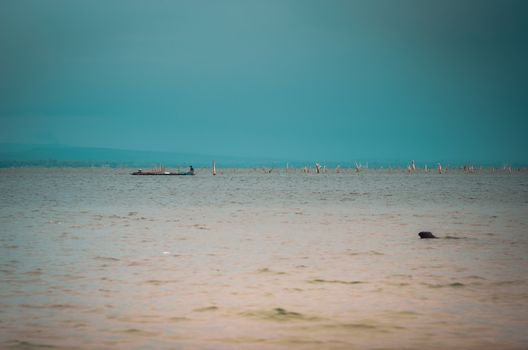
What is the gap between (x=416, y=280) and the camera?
1575 centimetres

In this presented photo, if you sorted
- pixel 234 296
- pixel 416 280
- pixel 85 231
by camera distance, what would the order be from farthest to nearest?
pixel 85 231 < pixel 416 280 < pixel 234 296

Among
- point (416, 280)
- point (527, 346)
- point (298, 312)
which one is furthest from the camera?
point (416, 280)

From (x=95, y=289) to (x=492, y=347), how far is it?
28.1 ft

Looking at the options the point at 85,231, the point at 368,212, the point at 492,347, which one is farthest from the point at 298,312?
the point at 368,212

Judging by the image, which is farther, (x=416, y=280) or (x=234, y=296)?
(x=416, y=280)

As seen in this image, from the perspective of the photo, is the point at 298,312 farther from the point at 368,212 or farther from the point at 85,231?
the point at 368,212

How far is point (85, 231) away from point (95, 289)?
14.1 meters

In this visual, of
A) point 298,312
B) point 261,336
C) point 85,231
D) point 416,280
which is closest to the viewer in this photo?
point 261,336

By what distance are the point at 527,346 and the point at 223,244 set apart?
14.9m

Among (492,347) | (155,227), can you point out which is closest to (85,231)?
(155,227)

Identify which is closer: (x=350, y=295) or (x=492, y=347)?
(x=492, y=347)

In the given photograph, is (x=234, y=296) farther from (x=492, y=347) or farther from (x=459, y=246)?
(x=459, y=246)

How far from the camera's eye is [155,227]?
98.5 feet

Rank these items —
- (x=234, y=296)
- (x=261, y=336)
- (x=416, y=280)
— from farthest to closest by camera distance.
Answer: (x=416, y=280) → (x=234, y=296) → (x=261, y=336)
